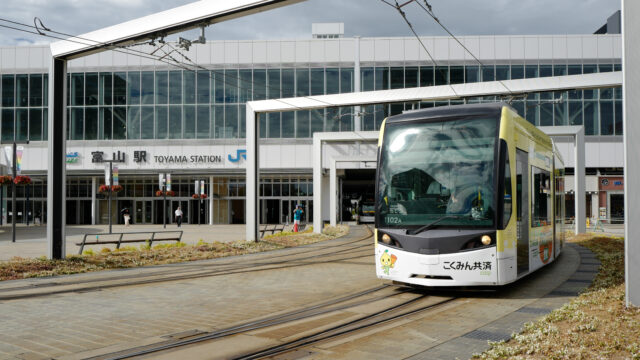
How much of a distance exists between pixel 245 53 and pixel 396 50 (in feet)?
40.5

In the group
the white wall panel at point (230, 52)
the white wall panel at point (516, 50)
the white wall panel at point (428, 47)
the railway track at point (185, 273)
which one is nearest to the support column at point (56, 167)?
the railway track at point (185, 273)

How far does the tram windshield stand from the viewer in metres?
8.99

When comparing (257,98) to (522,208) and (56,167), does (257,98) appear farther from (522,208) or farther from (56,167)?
(522,208)

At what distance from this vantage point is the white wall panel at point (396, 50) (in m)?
44.4

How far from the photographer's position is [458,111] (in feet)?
31.0

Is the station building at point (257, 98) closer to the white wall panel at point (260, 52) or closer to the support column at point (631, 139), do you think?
the white wall panel at point (260, 52)

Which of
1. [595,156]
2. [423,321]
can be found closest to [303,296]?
[423,321]

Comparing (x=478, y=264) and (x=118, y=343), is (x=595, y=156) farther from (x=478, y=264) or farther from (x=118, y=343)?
(x=118, y=343)

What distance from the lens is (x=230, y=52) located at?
45344 millimetres

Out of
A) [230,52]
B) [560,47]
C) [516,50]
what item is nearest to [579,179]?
[516,50]

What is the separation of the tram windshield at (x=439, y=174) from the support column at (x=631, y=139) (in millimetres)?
1974

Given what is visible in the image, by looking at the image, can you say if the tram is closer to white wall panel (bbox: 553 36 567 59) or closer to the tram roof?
the tram roof

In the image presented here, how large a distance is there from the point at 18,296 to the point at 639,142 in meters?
10.1

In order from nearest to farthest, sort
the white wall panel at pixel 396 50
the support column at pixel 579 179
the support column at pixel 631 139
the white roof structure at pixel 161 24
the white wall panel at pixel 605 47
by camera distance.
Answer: the support column at pixel 631 139
the white roof structure at pixel 161 24
the support column at pixel 579 179
the white wall panel at pixel 605 47
the white wall panel at pixel 396 50
